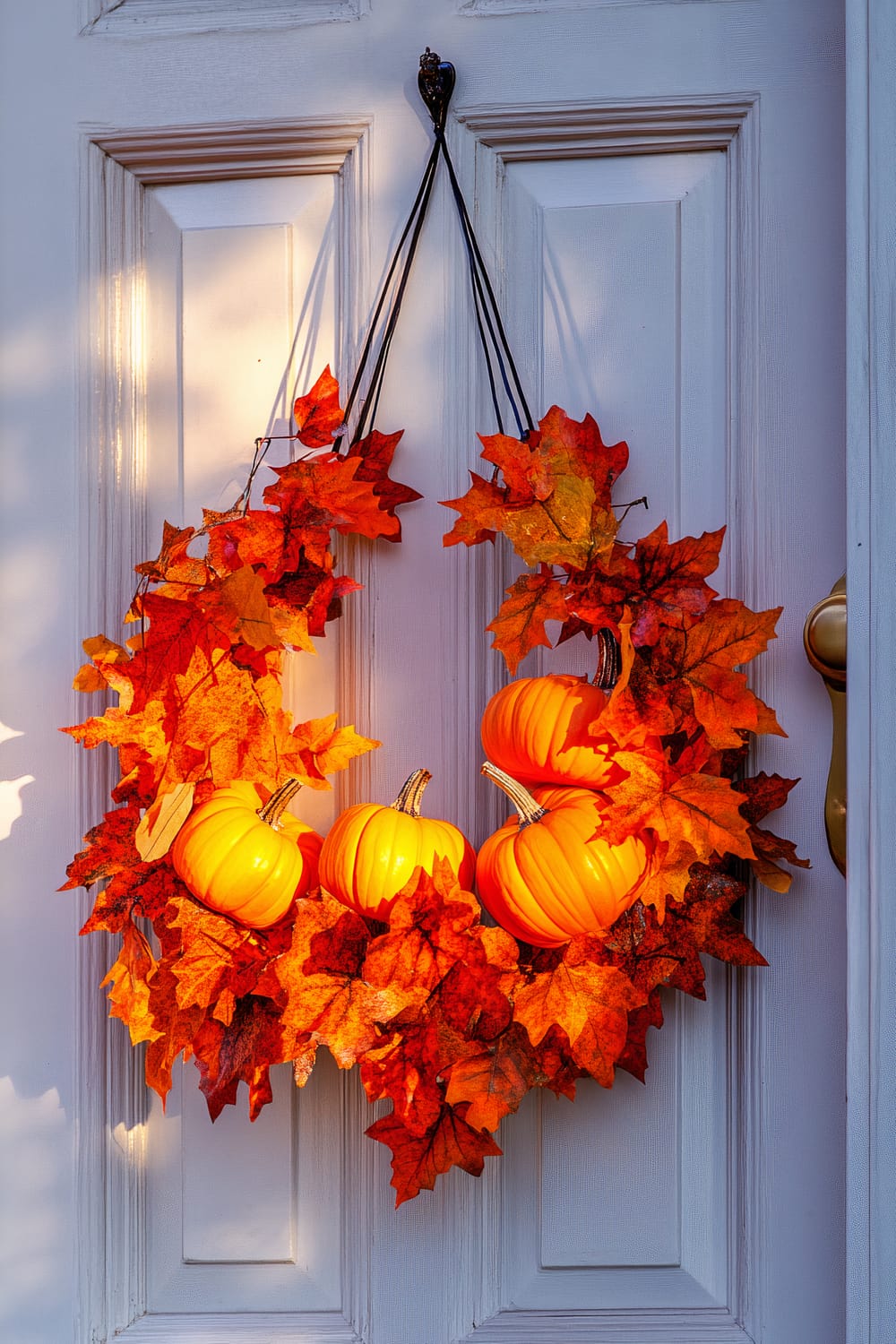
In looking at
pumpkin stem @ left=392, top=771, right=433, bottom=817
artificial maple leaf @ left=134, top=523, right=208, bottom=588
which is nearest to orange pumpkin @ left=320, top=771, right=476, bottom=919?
pumpkin stem @ left=392, top=771, right=433, bottom=817

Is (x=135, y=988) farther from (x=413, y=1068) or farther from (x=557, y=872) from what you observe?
(x=557, y=872)

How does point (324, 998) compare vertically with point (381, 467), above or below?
below

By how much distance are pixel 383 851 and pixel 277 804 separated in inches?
4.2

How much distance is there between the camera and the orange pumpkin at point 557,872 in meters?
0.67

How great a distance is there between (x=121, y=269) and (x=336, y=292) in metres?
0.19

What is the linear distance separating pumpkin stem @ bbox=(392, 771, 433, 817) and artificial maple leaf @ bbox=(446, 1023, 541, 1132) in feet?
0.58

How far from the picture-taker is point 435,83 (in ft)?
2.58

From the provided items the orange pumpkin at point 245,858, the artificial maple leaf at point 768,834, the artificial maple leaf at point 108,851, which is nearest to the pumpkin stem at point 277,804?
the orange pumpkin at point 245,858

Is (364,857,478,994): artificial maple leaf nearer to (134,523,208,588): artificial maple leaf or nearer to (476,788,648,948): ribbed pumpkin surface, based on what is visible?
(476,788,648,948): ribbed pumpkin surface

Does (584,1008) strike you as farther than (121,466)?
No

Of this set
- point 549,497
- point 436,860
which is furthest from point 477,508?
point 436,860

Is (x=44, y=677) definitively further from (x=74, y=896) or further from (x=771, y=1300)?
(x=771, y=1300)

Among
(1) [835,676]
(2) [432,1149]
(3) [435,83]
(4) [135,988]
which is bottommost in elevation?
(2) [432,1149]

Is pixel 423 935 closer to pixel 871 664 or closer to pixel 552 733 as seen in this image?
pixel 552 733
